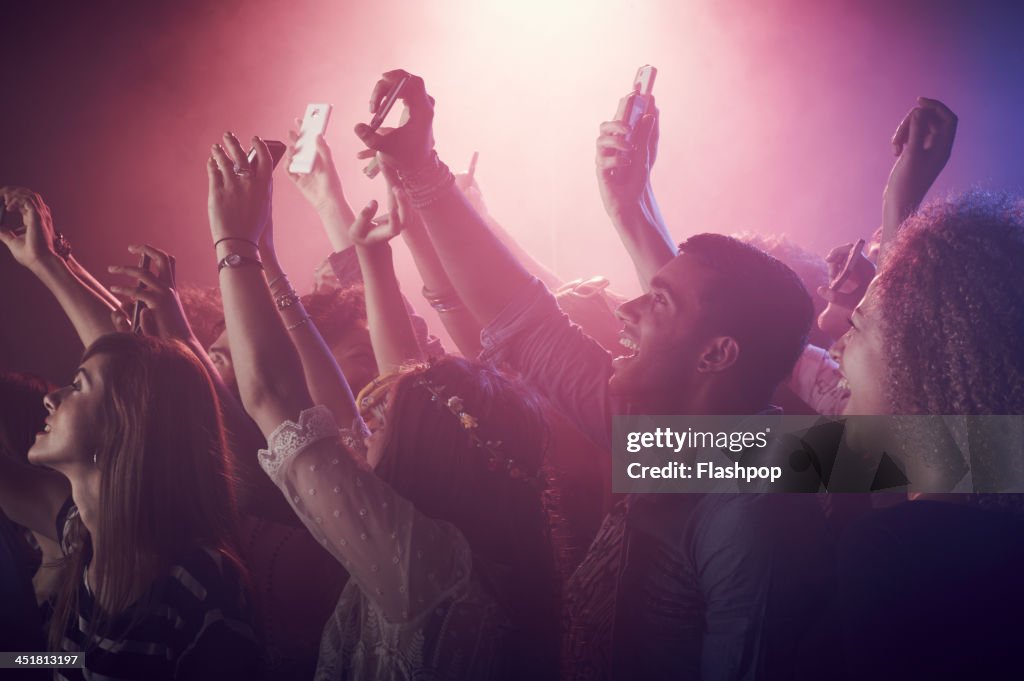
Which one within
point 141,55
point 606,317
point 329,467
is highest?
point 141,55

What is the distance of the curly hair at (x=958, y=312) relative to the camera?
3.85 feet

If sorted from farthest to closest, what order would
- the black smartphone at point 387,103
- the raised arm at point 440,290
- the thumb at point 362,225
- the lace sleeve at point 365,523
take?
1. the raised arm at point 440,290
2. the thumb at point 362,225
3. the black smartphone at point 387,103
4. the lace sleeve at point 365,523

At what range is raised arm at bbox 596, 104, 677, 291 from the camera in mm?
1572

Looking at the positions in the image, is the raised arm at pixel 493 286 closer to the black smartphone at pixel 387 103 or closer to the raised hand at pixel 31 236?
the black smartphone at pixel 387 103

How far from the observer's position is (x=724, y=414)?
138cm

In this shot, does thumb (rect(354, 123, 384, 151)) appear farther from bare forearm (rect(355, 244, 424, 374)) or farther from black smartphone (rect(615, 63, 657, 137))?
black smartphone (rect(615, 63, 657, 137))

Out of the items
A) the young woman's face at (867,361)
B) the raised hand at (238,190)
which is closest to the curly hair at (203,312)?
the raised hand at (238,190)

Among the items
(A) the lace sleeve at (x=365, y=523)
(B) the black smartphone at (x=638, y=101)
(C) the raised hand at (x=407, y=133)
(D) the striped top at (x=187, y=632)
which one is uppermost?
(B) the black smartphone at (x=638, y=101)

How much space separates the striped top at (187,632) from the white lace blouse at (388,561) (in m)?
0.19

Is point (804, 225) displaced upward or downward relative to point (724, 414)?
upward

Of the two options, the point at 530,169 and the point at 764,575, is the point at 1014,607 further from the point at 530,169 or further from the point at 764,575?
the point at 530,169

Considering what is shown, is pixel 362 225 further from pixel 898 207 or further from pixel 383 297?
pixel 898 207

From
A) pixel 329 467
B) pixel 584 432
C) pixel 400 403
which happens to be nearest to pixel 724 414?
pixel 584 432

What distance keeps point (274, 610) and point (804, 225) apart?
72.8 inches
